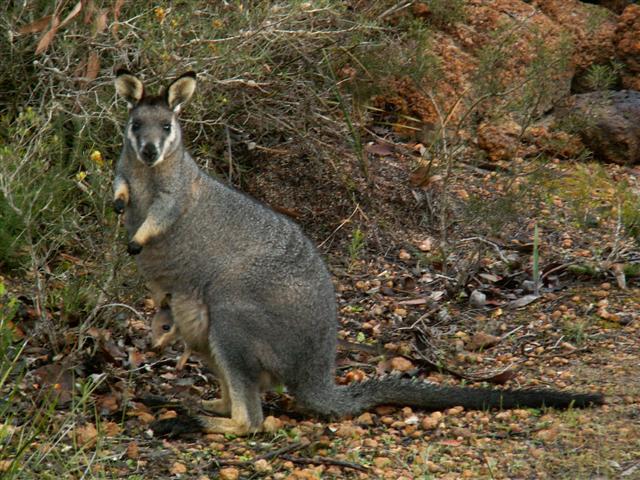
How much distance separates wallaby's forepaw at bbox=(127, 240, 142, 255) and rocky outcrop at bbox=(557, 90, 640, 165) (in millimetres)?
4275

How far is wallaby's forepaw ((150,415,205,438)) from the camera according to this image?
5016 mm

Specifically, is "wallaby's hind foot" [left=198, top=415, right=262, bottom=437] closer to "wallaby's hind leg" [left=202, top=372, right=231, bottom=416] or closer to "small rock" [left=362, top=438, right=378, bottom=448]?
"wallaby's hind leg" [left=202, top=372, right=231, bottom=416]

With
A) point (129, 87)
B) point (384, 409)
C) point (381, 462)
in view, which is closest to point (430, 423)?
point (384, 409)

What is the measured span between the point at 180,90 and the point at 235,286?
108cm

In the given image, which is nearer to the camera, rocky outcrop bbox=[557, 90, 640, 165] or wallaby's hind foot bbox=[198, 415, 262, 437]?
wallaby's hind foot bbox=[198, 415, 262, 437]

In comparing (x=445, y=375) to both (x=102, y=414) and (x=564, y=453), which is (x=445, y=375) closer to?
(x=564, y=453)

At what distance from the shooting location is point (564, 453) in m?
4.66

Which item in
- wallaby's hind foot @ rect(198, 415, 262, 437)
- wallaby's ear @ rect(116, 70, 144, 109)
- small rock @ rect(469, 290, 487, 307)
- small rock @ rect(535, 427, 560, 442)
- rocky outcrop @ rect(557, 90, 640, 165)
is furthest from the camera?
rocky outcrop @ rect(557, 90, 640, 165)

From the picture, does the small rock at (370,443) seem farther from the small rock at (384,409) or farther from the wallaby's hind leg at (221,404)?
the wallaby's hind leg at (221,404)

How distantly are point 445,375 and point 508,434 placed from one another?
96 cm

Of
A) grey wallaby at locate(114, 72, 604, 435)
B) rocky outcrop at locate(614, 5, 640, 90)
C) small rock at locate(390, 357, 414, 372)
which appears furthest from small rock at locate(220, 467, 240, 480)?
rocky outcrop at locate(614, 5, 640, 90)

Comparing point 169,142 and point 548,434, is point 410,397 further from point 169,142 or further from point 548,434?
point 169,142

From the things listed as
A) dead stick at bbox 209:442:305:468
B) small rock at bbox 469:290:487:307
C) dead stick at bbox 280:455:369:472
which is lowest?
small rock at bbox 469:290:487:307

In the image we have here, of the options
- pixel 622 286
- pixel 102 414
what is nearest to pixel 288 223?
pixel 102 414
